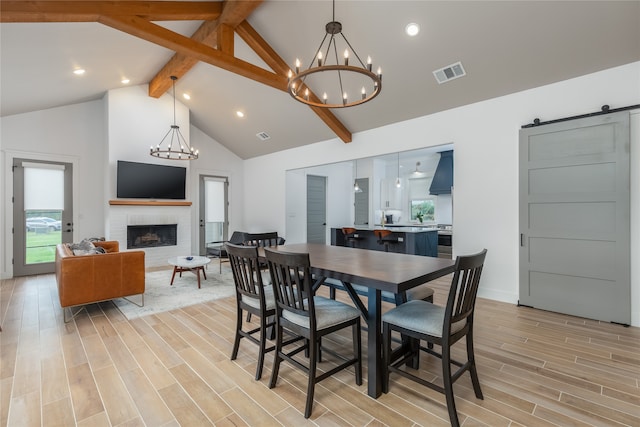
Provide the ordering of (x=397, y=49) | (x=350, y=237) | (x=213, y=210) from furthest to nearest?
(x=213, y=210), (x=350, y=237), (x=397, y=49)

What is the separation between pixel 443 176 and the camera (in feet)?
26.2

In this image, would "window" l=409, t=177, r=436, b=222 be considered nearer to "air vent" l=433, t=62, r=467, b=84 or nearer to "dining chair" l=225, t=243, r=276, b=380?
"air vent" l=433, t=62, r=467, b=84

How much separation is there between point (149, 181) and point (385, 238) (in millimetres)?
5100

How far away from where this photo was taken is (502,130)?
404 cm

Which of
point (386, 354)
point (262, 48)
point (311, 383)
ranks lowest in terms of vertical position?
point (311, 383)

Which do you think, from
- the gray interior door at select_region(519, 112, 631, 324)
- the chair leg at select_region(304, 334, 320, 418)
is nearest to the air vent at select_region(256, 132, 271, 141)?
the gray interior door at select_region(519, 112, 631, 324)

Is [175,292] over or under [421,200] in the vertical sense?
under

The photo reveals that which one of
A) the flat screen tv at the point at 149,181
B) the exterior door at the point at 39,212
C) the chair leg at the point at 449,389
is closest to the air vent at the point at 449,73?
the chair leg at the point at 449,389

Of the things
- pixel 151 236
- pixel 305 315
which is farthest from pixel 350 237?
pixel 305 315

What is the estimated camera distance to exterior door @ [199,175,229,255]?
8008mm

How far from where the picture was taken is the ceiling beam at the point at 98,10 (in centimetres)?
264

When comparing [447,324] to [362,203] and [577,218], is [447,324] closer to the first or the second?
[577,218]

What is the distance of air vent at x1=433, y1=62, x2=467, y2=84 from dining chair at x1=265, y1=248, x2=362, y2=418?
341cm

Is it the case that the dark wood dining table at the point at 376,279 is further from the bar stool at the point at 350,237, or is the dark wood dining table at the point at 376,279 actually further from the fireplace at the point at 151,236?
the fireplace at the point at 151,236
